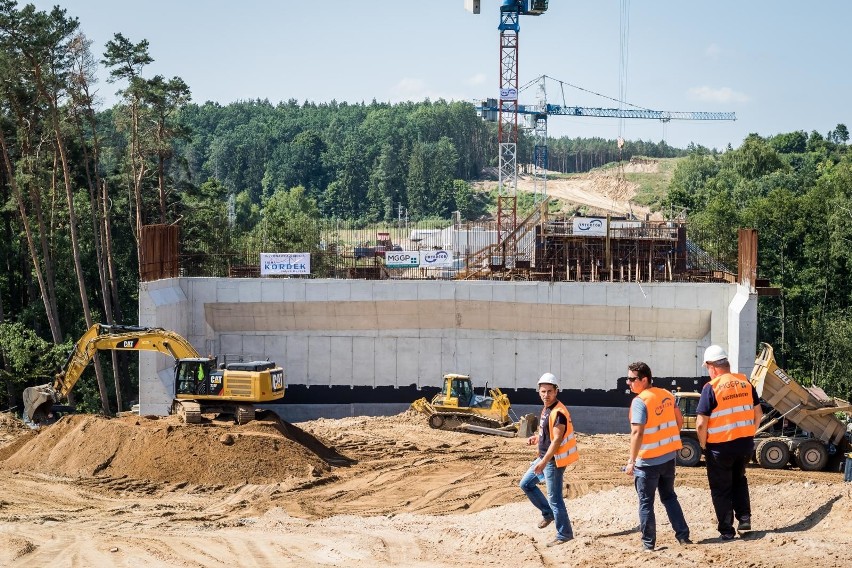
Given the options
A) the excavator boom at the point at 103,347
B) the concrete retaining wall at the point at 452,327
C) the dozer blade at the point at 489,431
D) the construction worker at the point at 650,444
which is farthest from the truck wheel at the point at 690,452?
the construction worker at the point at 650,444

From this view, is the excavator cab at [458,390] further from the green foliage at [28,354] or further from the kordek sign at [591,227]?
the green foliage at [28,354]

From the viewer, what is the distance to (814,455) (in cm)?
2489

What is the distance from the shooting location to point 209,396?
26500 millimetres

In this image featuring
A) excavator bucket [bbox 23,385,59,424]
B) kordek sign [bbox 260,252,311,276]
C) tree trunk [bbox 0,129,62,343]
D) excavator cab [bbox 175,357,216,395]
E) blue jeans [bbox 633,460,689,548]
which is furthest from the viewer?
tree trunk [bbox 0,129,62,343]

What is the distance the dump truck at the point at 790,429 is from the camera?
24.7 metres

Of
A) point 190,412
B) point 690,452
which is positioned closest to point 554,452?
point 690,452

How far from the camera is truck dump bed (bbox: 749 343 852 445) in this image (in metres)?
24.5

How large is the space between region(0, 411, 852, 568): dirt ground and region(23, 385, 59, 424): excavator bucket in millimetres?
1100

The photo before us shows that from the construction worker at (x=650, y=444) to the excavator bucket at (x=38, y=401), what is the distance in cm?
2120

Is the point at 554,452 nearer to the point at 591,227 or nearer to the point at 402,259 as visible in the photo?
the point at 402,259

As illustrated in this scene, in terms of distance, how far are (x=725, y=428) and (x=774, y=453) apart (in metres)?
14.0

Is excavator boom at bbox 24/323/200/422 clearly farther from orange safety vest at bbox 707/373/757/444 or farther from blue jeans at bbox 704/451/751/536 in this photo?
orange safety vest at bbox 707/373/757/444

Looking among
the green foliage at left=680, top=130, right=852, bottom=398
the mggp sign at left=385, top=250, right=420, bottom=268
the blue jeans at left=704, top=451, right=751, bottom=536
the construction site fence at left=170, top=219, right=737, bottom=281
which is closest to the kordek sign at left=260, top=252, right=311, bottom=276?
the construction site fence at left=170, top=219, right=737, bottom=281

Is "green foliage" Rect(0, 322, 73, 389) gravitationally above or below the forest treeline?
below
